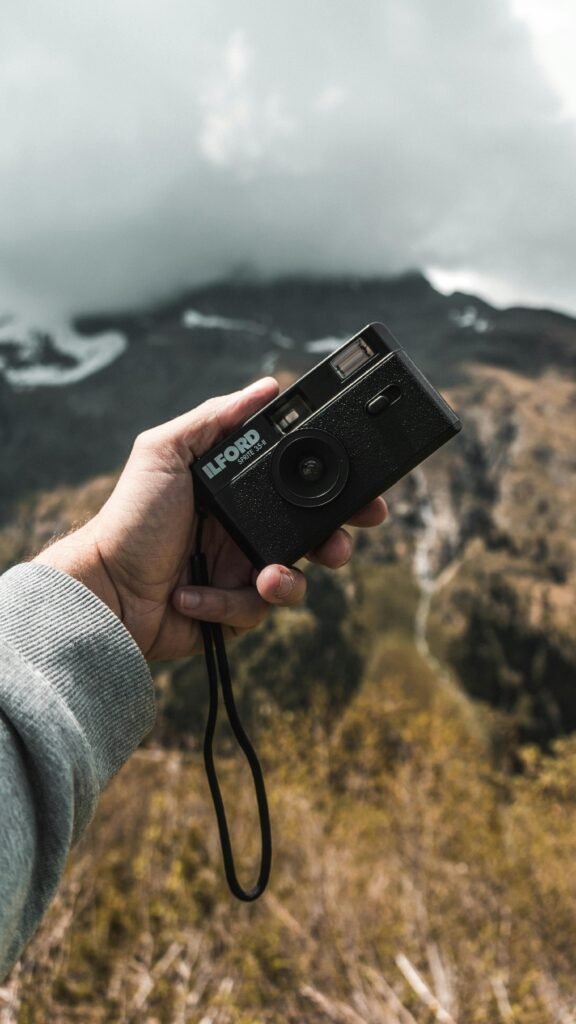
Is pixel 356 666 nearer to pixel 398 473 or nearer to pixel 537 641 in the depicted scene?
pixel 537 641

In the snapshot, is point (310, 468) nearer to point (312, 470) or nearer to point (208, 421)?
point (312, 470)

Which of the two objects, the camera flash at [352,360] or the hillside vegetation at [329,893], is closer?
the camera flash at [352,360]

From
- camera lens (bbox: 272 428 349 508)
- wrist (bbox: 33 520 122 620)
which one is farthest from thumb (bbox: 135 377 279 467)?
wrist (bbox: 33 520 122 620)

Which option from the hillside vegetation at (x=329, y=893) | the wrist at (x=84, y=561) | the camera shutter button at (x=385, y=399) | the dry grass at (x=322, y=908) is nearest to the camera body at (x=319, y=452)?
the camera shutter button at (x=385, y=399)

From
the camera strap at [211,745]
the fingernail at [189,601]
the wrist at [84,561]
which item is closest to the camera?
the camera strap at [211,745]

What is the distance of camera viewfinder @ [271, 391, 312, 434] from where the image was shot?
322 centimetres

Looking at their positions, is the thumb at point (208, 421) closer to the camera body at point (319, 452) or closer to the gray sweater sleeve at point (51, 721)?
the camera body at point (319, 452)

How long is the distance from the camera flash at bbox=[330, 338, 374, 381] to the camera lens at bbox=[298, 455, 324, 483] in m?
0.38

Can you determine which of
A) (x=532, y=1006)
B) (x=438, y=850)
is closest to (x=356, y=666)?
(x=438, y=850)

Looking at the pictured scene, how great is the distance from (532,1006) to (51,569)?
23.9ft

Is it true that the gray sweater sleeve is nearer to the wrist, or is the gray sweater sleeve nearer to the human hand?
the wrist

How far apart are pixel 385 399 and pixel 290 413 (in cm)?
41

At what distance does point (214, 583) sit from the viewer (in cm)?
354

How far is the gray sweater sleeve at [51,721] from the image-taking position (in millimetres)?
1705
